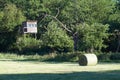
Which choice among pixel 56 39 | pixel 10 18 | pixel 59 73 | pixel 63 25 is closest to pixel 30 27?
pixel 10 18

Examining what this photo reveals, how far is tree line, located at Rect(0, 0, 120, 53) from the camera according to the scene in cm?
6869

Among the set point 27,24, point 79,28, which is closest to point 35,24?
point 27,24

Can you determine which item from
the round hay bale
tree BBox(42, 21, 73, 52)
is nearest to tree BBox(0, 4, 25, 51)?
tree BBox(42, 21, 73, 52)

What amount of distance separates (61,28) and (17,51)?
1019 centimetres

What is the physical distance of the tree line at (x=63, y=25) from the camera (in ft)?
225

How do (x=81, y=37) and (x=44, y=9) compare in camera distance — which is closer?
(x=81, y=37)

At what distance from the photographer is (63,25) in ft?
252

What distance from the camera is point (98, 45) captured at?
68.0 metres

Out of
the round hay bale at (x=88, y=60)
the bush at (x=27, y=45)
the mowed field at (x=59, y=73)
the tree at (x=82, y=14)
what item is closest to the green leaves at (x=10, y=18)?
the bush at (x=27, y=45)

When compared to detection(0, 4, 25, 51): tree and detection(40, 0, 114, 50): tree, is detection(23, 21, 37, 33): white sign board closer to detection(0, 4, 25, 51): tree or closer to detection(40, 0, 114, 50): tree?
detection(0, 4, 25, 51): tree

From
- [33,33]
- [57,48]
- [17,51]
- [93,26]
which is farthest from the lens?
[33,33]

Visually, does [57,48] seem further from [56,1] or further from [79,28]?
[56,1]

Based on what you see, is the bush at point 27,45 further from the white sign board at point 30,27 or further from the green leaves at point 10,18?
the green leaves at point 10,18

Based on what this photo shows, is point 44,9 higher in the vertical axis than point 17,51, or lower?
higher
